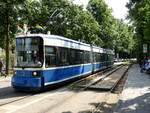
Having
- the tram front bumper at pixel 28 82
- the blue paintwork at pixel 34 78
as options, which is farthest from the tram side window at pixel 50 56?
the tram front bumper at pixel 28 82

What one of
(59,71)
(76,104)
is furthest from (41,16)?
(76,104)

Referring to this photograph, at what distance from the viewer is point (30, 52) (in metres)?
16.9

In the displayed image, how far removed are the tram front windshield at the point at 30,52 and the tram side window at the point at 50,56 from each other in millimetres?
427

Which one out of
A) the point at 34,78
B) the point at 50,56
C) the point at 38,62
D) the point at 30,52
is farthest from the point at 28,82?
the point at 50,56

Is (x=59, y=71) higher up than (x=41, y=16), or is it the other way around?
(x=41, y=16)

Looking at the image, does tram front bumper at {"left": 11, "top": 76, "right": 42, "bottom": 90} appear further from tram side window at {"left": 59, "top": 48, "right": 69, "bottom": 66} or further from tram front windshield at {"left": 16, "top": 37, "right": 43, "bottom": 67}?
tram side window at {"left": 59, "top": 48, "right": 69, "bottom": 66}

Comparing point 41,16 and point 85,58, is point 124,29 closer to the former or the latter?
point 41,16

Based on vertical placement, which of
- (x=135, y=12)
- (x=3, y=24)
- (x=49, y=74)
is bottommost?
(x=49, y=74)

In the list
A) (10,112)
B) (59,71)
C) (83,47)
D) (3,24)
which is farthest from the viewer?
(3,24)

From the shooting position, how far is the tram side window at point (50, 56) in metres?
17.2

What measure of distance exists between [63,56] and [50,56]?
2291 millimetres

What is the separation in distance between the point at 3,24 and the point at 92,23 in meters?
27.3

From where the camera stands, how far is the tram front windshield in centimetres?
1675

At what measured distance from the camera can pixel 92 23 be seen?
59.1m
